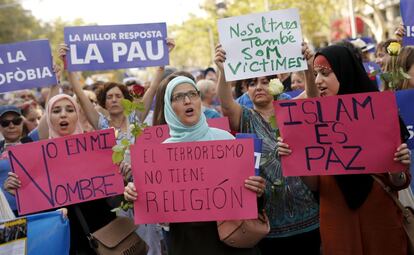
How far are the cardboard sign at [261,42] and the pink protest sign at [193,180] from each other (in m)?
1.27

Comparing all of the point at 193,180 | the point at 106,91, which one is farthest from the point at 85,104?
the point at 193,180

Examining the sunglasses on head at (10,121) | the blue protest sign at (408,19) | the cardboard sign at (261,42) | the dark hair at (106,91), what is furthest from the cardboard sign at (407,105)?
the sunglasses on head at (10,121)

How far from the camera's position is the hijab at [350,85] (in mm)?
3703

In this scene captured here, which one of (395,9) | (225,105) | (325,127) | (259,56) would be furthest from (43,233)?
(395,9)

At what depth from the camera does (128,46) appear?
6.48 m

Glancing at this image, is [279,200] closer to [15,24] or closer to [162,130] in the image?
[162,130]

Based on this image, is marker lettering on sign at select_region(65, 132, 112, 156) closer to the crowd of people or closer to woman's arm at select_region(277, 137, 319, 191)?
the crowd of people

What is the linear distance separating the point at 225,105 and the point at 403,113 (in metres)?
1.34

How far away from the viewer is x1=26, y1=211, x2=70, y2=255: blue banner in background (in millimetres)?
3770

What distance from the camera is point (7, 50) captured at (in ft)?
20.1

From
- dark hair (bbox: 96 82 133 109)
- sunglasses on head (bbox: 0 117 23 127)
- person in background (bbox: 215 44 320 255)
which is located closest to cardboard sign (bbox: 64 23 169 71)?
dark hair (bbox: 96 82 133 109)

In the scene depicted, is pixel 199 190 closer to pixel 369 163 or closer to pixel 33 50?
pixel 369 163

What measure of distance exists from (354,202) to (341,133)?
1.41 ft

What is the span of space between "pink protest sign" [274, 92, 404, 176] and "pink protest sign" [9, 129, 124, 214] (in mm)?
1235
